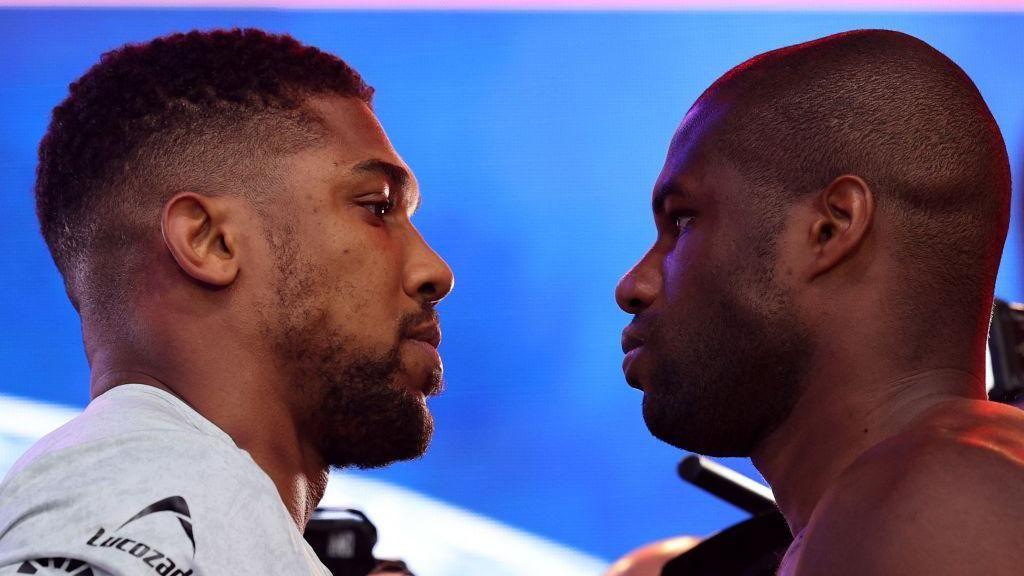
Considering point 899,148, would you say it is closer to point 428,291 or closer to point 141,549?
point 428,291

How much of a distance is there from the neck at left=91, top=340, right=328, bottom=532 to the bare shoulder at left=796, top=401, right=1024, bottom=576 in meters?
0.80

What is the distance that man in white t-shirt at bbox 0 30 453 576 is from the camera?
1.77 m

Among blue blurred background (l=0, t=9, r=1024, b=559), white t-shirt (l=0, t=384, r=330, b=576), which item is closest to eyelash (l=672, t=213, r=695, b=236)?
white t-shirt (l=0, t=384, r=330, b=576)

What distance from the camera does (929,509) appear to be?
1.34 metres

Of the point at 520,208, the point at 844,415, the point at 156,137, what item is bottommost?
the point at 844,415

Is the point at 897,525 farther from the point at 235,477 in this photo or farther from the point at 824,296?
the point at 235,477

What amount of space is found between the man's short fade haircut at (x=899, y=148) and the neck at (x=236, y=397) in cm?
84

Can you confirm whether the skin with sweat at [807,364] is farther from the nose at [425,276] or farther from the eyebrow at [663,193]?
the nose at [425,276]

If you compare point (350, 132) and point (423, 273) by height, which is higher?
point (350, 132)

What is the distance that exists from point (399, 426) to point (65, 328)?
6.73 feet

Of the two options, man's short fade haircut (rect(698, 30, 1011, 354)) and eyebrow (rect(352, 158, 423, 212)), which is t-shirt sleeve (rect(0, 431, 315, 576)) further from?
man's short fade haircut (rect(698, 30, 1011, 354))

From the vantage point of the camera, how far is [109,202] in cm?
183

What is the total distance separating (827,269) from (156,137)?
109 cm

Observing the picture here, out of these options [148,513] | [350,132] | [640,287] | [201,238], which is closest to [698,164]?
[640,287]
